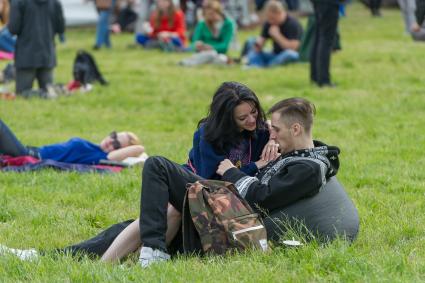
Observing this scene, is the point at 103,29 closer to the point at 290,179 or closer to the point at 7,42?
the point at 7,42

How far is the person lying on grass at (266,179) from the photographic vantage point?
5629 mm

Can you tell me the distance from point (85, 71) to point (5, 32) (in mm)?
3841

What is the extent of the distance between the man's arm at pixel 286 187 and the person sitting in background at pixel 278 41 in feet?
35.5

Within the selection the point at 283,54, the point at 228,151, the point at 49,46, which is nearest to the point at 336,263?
the point at 228,151

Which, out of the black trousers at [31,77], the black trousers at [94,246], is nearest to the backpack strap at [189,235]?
the black trousers at [94,246]

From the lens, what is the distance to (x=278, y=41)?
1642cm

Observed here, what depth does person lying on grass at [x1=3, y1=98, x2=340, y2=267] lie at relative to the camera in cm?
563

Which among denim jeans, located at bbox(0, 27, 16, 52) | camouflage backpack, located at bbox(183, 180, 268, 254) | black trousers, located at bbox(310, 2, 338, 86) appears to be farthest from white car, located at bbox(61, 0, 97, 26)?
camouflage backpack, located at bbox(183, 180, 268, 254)

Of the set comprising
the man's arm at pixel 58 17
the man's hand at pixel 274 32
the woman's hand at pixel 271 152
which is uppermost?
the woman's hand at pixel 271 152

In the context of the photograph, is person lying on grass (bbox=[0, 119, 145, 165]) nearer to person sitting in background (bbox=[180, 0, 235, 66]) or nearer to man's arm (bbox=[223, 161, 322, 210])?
man's arm (bbox=[223, 161, 322, 210])

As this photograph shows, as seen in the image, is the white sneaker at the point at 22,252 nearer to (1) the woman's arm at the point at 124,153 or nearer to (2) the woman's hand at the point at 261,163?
(2) the woman's hand at the point at 261,163

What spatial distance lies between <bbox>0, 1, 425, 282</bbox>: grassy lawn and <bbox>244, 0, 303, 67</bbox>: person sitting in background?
1.53ft

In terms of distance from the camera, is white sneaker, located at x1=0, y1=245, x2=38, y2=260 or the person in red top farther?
the person in red top

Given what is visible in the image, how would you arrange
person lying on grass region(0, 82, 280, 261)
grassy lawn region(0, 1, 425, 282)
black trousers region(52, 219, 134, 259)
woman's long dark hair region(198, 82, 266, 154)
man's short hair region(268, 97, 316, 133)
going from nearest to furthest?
grassy lawn region(0, 1, 425, 282) < man's short hair region(268, 97, 316, 133) < black trousers region(52, 219, 134, 259) < person lying on grass region(0, 82, 280, 261) < woman's long dark hair region(198, 82, 266, 154)
